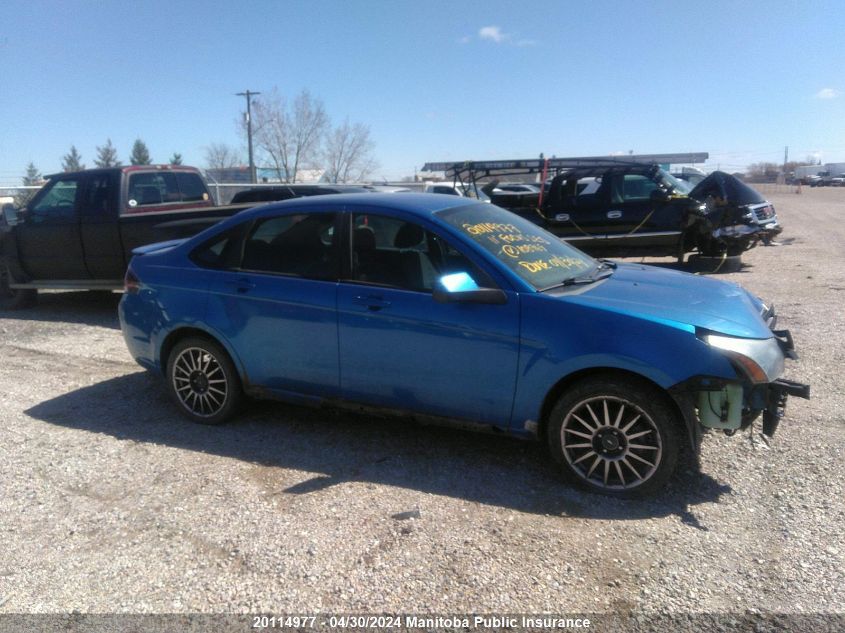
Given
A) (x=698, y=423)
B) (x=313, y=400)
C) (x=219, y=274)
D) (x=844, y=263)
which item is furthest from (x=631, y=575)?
(x=844, y=263)

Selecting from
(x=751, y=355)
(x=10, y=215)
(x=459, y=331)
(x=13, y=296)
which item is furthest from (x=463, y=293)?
(x=13, y=296)

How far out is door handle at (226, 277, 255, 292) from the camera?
470 centimetres

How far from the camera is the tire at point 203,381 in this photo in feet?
16.1

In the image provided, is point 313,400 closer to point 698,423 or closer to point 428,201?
point 428,201

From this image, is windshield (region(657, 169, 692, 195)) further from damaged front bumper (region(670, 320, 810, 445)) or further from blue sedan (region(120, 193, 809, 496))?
damaged front bumper (region(670, 320, 810, 445))

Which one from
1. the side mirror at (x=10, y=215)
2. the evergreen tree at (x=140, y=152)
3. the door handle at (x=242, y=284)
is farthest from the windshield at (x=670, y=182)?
the evergreen tree at (x=140, y=152)

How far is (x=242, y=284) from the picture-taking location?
4.74m

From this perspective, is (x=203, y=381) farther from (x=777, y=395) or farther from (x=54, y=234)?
(x=54, y=234)

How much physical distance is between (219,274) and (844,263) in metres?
11.9

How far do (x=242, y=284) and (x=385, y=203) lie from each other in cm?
119

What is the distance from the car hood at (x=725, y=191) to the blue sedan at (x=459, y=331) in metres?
8.09

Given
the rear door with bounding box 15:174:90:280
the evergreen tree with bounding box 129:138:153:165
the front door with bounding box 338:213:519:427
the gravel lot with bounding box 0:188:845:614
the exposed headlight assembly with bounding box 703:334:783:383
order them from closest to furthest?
the gravel lot with bounding box 0:188:845:614
the exposed headlight assembly with bounding box 703:334:783:383
the front door with bounding box 338:213:519:427
the rear door with bounding box 15:174:90:280
the evergreen tree with bounding box 129:138:153:165

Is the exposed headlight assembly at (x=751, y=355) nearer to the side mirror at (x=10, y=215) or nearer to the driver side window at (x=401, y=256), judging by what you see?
the driver side window at (x=401, y=256)

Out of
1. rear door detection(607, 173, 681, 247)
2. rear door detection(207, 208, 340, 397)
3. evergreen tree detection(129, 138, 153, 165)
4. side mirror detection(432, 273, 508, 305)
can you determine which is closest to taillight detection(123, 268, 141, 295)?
rear door detection(207, 208, 340, 397)
